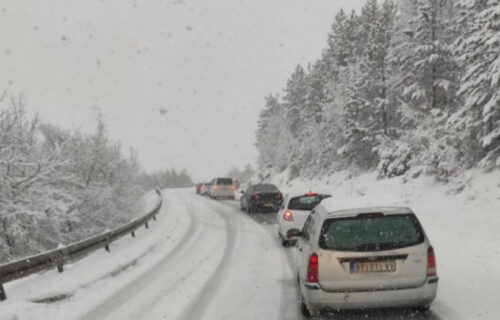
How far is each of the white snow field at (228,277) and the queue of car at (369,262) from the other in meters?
0.56

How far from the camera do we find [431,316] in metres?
5.83

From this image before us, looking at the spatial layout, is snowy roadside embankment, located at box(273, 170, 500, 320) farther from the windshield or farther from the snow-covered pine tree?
the windshield

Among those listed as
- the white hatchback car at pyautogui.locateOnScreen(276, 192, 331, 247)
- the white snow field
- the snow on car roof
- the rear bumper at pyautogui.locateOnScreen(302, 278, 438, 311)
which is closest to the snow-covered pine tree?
the white snow field

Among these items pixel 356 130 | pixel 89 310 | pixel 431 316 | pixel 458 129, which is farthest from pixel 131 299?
pixel 356 130

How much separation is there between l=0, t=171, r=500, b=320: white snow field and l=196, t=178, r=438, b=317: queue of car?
558 millimetres

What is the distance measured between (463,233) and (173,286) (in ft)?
27.4

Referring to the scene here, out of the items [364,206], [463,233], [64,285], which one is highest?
[364,206]

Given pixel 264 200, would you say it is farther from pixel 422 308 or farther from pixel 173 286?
pixel 422 308

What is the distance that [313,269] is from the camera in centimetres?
561

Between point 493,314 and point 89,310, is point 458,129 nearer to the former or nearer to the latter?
point 493,314

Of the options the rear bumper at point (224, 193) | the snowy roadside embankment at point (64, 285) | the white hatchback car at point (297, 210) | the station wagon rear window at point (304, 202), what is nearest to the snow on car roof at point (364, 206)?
the snowy roadside embankment at point (64, 285)

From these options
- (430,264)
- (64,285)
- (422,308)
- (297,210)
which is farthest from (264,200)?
(430,264)

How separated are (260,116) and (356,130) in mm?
51320

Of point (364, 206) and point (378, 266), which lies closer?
point (378, 266)
